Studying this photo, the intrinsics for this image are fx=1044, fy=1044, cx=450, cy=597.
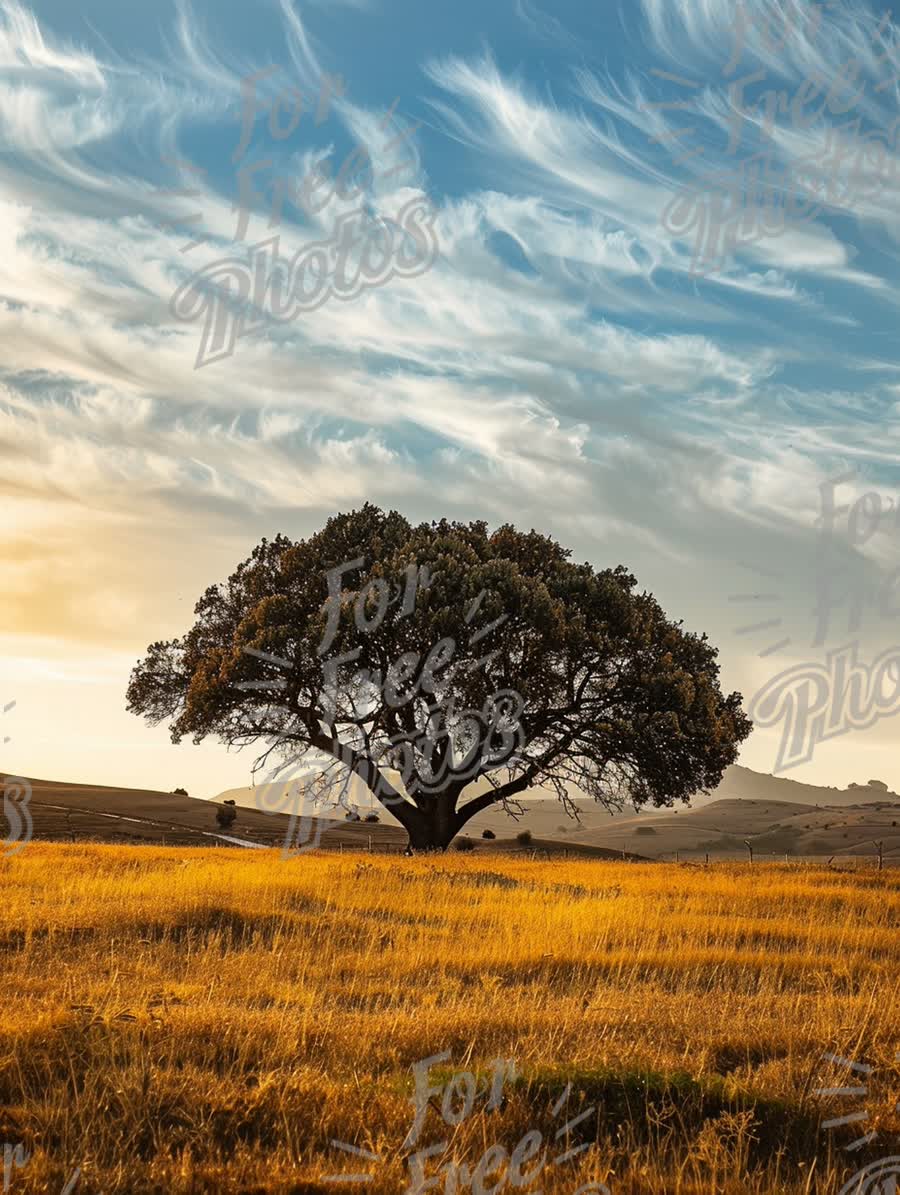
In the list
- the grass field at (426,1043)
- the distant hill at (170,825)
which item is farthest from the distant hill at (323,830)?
the grass field at (426,1043)

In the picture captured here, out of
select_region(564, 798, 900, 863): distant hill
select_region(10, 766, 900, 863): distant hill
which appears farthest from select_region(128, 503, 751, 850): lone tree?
select_region(564, 798, 900, 863): distant hill

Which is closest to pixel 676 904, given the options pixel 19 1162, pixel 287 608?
pixel 19 1162

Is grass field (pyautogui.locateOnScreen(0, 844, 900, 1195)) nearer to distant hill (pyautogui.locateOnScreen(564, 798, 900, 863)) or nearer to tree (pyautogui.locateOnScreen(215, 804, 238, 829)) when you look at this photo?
tree (pyautogui.locateOnScreen(215, 804, 238, 829))

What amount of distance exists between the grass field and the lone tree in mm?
15884

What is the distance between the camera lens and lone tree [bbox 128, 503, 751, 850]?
107 feet

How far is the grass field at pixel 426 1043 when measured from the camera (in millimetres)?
6594

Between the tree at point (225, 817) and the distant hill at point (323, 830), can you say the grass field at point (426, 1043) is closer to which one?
the distant hill at point (323, 830)

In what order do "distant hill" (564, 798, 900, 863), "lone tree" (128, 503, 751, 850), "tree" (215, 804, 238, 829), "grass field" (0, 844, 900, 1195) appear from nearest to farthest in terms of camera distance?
"grass field" (0, 844, 900, 1195)
"lone tree" (128, 503, 751, 850)
"tree" (215, 804, 238, 829)
"distant hill" (564, 798, 900, 863)

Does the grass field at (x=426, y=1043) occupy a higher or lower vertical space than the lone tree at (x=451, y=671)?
lower

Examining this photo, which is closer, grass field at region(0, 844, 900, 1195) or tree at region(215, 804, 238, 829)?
grass field at region(0, 844, 900, 1195)

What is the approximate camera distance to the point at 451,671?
32594 millimetres

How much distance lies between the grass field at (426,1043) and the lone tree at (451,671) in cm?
1588

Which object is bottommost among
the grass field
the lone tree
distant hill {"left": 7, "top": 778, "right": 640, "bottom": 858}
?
distant hill {"left": 7, "top": 778, "right": 640, "bottom": 858}

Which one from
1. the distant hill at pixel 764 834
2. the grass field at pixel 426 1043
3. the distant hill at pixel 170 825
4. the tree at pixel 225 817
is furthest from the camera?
the distant hill at pixel 764 834
